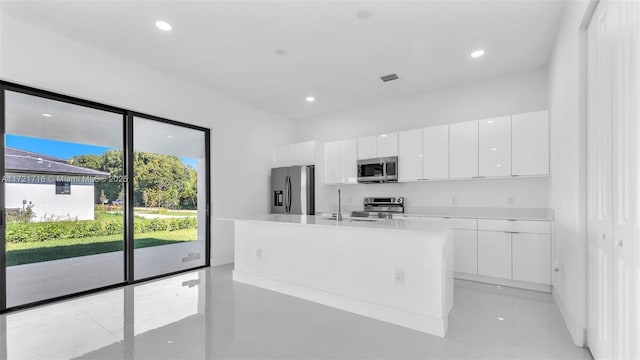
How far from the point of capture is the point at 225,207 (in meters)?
4.76

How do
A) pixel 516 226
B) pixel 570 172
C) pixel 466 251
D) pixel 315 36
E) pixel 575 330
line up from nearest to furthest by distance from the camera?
pixel 575 330
pixel 570 172
pixel 315 36
pixel 516 226
pixel 466 251

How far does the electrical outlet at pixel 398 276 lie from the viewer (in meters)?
2.56

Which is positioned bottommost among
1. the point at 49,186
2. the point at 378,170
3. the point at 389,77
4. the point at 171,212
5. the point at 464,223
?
the point at 464,223

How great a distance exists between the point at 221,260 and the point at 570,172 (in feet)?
14.8

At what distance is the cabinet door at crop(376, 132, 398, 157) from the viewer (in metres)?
4.62

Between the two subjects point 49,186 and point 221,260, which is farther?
point 221,260

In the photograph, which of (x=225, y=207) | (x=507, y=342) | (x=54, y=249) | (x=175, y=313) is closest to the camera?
(x=507, y=342)

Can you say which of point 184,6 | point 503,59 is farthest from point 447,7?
point 184,6

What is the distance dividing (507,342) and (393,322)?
0.85 meters

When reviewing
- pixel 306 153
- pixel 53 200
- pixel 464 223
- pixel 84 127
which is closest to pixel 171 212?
pixel 53 200

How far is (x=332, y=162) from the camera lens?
5332mm

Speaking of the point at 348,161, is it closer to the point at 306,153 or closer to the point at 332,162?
the point at 332,162

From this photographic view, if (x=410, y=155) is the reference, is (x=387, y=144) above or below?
above

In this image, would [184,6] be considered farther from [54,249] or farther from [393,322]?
[393,322]
